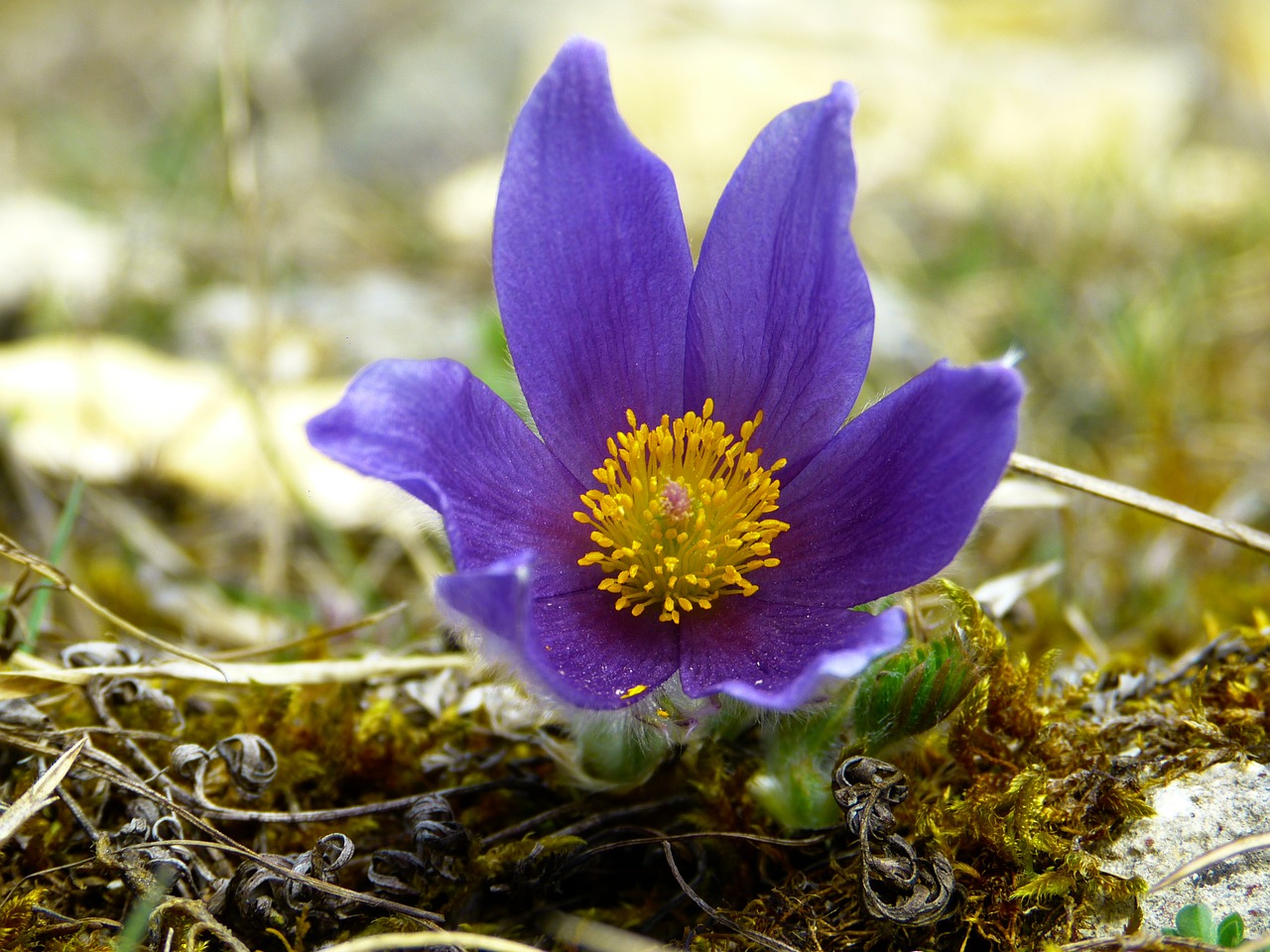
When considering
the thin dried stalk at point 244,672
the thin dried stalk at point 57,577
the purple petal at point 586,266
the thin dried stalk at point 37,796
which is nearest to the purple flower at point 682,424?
the purple petal at point 586,266

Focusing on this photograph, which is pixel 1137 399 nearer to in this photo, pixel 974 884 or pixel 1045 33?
pixel 974 884

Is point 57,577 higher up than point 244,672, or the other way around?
point 57,577

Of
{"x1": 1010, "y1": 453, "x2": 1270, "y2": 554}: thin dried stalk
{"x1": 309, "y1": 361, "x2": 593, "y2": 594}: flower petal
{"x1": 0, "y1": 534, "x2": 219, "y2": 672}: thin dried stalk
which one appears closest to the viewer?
{"x1": 309, "y1": 361, "x2": 593, "y2": 594}: flower petal

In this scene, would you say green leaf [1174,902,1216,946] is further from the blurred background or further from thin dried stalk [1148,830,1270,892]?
the blurred background

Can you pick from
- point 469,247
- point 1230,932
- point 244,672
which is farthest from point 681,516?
point 469,247

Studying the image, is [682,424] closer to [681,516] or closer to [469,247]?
[681,516]

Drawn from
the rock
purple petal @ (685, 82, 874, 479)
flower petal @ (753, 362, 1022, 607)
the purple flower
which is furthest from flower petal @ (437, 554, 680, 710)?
the rock

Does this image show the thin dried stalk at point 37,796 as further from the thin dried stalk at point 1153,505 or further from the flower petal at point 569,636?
the thin dried stalk at point 1153,505

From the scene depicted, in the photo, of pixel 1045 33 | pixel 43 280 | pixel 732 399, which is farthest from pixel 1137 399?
pixel 1045 33
